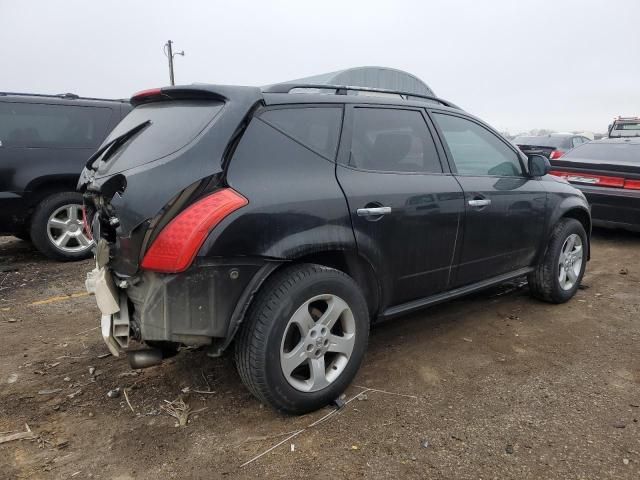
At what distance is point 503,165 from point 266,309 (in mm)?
2444

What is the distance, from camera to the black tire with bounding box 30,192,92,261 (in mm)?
5645

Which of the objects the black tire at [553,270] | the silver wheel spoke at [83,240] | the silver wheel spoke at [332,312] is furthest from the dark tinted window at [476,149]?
the silver wheel spoke at [83,240]

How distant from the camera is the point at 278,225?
96.0 inches

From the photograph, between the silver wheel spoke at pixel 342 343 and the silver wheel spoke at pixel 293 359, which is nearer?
the silver wheel spoke at pixel 293 359

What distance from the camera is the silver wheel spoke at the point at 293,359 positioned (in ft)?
8.21

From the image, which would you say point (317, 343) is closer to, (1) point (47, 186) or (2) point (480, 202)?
(2) point (480, 202)

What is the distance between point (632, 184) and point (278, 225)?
5.71 meters

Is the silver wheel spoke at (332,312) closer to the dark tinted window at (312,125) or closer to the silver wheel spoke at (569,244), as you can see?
the dark tinted window at (312,125)

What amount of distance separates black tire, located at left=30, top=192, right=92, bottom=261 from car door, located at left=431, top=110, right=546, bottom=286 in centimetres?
450

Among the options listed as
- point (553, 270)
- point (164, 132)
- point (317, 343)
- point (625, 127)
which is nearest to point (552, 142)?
point (625, 127)

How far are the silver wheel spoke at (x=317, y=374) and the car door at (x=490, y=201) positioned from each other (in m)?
1.30

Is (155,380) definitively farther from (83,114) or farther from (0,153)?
(83,114)

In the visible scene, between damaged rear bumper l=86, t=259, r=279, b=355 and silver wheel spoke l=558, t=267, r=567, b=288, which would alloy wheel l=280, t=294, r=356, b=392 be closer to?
damaged rear bumper l=86, t=259, r=279, b=355

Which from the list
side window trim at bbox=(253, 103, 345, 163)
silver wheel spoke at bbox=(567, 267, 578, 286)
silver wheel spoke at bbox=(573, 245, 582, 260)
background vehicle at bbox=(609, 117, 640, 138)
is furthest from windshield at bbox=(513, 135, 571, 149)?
side window trim at bbox=(253, 103, 345, 163)
